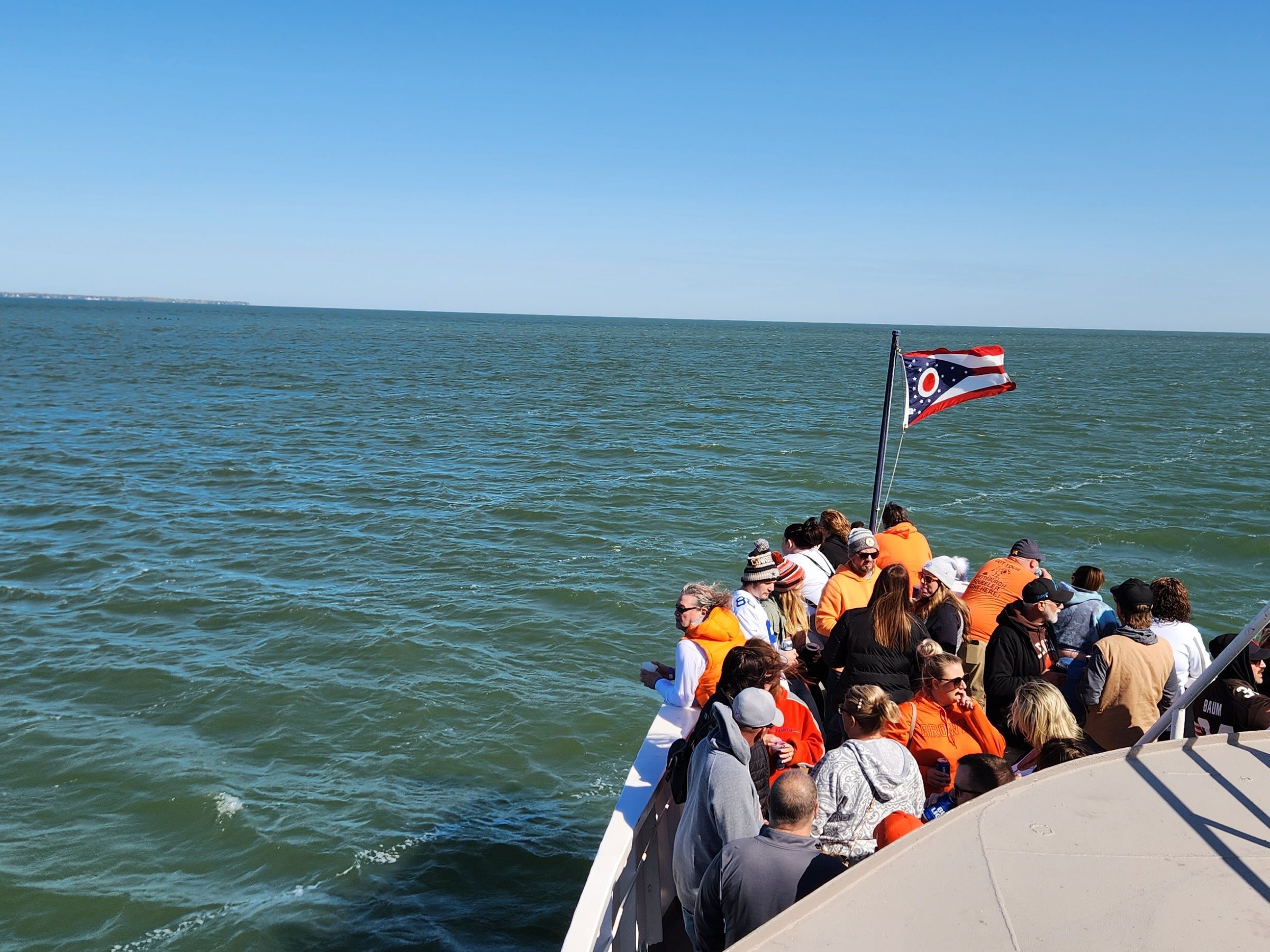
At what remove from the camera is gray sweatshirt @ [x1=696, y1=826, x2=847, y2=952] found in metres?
3.25

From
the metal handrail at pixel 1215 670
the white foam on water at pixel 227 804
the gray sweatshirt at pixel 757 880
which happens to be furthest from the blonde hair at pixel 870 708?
the white foam on water at pixel 227 804

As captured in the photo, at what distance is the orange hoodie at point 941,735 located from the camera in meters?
4.64

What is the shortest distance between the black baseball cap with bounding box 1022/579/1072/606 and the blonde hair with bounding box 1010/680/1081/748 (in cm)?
113

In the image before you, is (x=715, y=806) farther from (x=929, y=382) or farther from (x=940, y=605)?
(x=929, y=382)

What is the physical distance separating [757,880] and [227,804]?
7234mm

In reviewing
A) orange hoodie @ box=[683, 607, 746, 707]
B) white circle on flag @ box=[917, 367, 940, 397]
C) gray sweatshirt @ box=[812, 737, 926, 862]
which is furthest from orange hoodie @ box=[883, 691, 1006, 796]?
white circle on flag @ box=[917, 367, 940, 397]

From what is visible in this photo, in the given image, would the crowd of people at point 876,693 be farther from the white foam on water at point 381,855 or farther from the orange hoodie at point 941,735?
the white foam on water at point 381,855

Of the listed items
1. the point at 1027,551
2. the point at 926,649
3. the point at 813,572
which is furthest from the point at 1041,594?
the point at 813,572

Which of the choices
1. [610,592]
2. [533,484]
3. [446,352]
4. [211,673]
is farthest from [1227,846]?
[446,352]

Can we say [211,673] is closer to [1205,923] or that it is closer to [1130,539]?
[1205,923]

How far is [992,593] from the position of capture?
6.82 meters

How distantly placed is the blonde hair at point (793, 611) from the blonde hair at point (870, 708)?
2.50 m

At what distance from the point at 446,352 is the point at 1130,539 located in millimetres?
79767

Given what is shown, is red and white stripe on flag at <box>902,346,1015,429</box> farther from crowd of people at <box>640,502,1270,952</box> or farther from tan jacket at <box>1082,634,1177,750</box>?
tan jacket at <box>1082,634,1177,750</box>
